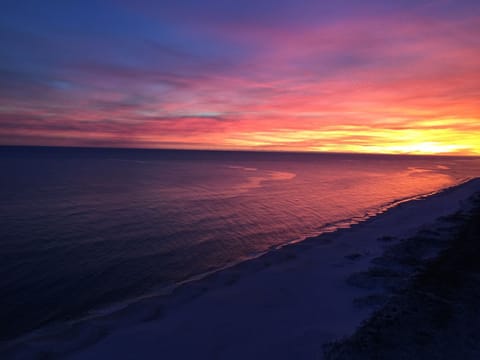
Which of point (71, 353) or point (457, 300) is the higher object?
point (457, 300)

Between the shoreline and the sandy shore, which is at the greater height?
the shoreline

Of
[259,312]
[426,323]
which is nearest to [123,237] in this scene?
[259,312]

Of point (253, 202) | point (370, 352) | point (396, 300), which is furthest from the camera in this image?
point (253, 202)

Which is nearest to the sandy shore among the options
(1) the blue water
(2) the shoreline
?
(2) the shoreline

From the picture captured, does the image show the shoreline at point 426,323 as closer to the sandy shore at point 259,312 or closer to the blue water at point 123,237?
the sandy shore at point 259,312

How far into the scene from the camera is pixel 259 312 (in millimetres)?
9820

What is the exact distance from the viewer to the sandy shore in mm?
8016

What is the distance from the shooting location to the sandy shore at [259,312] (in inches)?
316

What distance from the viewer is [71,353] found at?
805 centimetres

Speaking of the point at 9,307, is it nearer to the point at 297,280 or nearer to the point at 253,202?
the point at 297,280

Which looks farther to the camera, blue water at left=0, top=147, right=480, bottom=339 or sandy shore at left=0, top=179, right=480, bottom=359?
blue water at left=0, top=147, right=480, bottom=339

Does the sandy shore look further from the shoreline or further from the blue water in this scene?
the blue water

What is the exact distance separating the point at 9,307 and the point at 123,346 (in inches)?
243

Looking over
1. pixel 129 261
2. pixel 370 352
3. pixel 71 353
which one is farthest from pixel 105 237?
pixel 370 352
